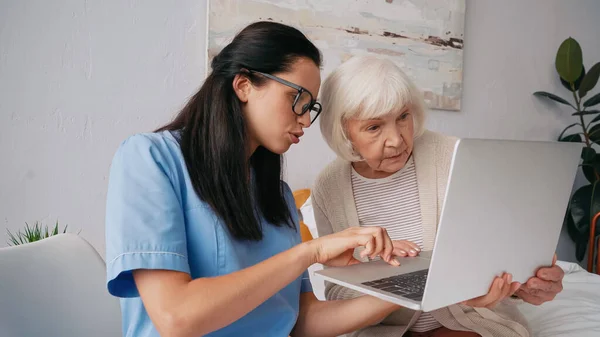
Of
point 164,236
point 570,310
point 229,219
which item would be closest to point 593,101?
point 570,310

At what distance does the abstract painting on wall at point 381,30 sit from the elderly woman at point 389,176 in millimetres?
1244

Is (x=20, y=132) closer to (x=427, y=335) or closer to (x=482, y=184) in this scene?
(x=427, y=335)

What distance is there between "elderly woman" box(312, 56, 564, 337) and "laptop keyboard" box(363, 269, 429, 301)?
21 centimetres

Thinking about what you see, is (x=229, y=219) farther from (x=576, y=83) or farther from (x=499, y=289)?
(x=576, y=83)

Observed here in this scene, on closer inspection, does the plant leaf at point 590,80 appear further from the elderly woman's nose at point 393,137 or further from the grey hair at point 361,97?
the elderly woman's nose at point 393,137

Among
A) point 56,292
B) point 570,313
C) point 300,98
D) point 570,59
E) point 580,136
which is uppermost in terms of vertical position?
point 570,59

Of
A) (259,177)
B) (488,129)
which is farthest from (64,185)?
(488,129)

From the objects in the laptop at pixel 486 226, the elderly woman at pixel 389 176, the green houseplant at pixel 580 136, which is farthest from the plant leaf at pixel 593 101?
the laptop at pixel 486 226

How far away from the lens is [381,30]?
286 cm

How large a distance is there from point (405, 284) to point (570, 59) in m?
3.20

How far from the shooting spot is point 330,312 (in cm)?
115

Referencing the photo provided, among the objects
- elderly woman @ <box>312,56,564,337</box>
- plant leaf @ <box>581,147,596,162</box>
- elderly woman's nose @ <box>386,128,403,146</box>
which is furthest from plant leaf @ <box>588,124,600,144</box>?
elderly woman's nose @ <box>386,128,403,146</box>

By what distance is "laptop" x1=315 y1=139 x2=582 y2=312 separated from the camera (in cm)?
72

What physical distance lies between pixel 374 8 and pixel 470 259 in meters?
2.31
